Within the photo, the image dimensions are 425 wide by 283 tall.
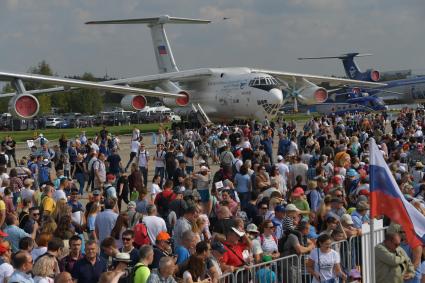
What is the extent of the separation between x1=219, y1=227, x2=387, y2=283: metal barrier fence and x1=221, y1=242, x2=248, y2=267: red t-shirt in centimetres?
16

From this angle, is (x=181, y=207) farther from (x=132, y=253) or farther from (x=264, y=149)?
(x=264, y=149)

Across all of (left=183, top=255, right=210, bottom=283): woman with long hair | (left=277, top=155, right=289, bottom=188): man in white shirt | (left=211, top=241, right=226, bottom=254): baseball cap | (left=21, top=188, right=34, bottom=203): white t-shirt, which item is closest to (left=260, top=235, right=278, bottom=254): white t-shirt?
(left=211, top=241, right=226, bottom=254): baseball cap

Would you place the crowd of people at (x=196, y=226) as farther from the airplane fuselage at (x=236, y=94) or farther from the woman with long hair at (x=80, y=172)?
the airplane fuselage at (x=236, y=94)

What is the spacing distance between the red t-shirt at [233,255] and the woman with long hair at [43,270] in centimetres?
194

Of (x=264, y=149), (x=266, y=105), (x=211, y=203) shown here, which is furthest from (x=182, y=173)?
(x=266, y=105)

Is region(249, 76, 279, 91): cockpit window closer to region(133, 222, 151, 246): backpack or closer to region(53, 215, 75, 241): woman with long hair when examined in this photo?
region(133, 222, 151, 246): backpack

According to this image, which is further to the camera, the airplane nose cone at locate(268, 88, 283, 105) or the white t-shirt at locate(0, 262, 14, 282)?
the airplane nose cone at locate(268, 88, 283, 105)

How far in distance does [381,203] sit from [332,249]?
1088 millimetres

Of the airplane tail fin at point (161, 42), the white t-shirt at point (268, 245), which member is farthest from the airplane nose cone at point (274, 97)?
the white t-shirt at point (268, 245)

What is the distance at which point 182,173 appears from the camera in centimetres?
1706

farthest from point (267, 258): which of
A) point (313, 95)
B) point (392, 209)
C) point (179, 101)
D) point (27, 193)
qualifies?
point (313, 95)

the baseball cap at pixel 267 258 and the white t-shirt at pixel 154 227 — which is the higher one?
the white t-shirt at pixel 154 227

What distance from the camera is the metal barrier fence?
29.0 ft

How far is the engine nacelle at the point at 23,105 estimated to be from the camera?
2197 cm
